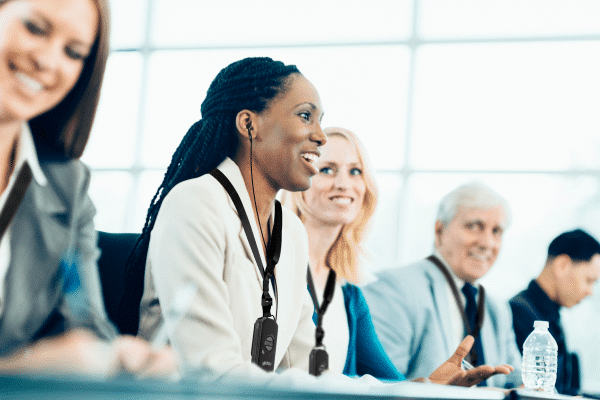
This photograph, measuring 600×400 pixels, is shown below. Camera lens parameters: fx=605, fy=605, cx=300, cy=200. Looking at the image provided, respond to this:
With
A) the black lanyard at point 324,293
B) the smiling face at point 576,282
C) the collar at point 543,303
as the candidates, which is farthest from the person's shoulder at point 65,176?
the smiling face at point 576,282

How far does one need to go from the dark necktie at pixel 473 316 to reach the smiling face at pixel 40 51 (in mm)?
1988

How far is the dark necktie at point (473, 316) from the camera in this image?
8.62 feet

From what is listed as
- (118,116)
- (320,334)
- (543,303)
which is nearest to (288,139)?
(320,334)

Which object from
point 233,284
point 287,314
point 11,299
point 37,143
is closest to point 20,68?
point 37,143

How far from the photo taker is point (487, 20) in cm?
341

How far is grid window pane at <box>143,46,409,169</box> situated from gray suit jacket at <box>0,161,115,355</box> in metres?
1.21

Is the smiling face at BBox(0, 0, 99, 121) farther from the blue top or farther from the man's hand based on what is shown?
the man's hand

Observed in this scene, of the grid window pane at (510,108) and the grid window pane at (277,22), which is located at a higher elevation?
the grid window pane at (277,22)

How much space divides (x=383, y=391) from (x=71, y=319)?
2.19ft

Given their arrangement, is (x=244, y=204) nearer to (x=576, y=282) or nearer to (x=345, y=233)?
(x=345, y=233)

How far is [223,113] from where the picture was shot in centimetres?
165

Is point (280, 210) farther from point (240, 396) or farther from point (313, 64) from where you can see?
point (313, 64)

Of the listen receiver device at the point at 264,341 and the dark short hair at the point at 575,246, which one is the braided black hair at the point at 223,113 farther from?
the dark short hair at the point at 575,246

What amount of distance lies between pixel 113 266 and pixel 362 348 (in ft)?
3.25
